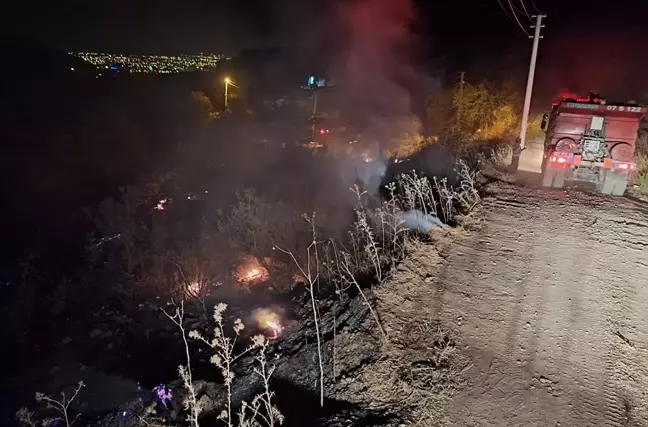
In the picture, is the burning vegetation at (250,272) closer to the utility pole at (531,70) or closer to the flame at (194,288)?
the flame at (194,288)

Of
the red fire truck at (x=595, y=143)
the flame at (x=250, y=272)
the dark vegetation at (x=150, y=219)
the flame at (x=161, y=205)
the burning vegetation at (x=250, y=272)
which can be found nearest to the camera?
the red fire truck at (x=595, y=143)

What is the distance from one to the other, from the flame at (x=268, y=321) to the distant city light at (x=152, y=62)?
212 feet

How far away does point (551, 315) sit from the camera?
22.9 ft

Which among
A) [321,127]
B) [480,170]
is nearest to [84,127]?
[321,127]

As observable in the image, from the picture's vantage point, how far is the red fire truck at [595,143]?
35.9 ft

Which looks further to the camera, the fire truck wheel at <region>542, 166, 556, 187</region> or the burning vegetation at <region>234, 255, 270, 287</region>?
the burning vegetation at <region>234, 255, 270, 287</region>

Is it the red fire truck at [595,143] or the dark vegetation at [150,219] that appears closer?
the red fire truck at [595,143]

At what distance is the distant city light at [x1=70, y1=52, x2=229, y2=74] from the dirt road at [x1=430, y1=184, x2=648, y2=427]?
6853 cm

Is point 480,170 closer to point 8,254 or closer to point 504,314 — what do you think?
point 504,314

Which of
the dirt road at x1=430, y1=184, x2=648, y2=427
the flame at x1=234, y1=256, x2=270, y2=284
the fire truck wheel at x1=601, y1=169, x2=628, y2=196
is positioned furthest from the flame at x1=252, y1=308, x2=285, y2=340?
the fire truck wheel at x1=601, y1=169, x2=628, y2=196

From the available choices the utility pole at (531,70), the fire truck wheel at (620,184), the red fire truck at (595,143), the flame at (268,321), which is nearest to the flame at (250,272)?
the flame at (268,321)

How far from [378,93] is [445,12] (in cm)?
2643

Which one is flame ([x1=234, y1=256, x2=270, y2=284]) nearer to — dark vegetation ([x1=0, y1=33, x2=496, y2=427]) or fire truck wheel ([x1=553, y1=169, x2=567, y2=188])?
dark vegetation ([x1=0, y1=33, x2=496, y2=427])

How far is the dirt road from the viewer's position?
18.2ft
